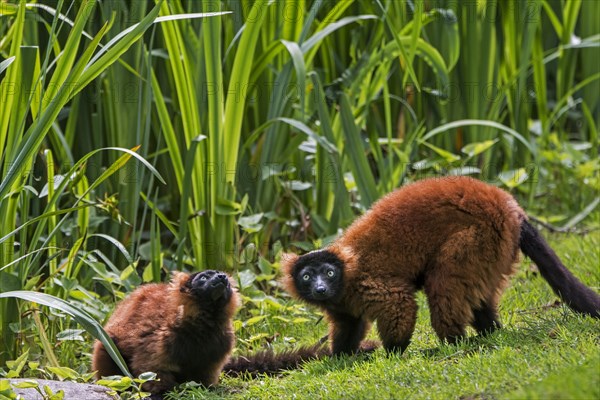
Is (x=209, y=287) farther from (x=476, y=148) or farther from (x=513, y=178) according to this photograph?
(x=513, y=178)

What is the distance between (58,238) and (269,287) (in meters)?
1.47

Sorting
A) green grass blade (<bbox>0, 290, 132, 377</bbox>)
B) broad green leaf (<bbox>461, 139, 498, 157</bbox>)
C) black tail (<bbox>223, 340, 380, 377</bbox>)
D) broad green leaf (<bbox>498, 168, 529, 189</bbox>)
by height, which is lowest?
A: black tail (<bbox>223, 340, 380, 377</bbox>)

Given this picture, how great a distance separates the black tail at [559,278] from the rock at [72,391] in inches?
87.9

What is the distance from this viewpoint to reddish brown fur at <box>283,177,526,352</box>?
4.75 m

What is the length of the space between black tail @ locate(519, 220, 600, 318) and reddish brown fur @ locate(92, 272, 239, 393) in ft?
5.21

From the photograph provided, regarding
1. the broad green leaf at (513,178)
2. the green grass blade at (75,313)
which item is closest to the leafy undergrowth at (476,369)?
the green grass blade at (75,313)

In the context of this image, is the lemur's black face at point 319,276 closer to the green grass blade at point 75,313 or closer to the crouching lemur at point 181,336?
the crouching lemur at point 181,336

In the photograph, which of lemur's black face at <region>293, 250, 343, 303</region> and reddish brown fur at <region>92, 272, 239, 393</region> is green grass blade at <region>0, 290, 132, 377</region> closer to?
reddish brown fur at <region>92, 272, 239, 393</region>

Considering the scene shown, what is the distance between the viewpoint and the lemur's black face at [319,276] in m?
5.00

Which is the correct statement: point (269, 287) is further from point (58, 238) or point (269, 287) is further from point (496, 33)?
point (496, 33)

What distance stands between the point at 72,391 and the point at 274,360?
115 centimetres

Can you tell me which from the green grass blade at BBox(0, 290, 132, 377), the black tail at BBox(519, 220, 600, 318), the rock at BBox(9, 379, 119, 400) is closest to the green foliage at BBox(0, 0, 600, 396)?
the rock at BBox(9, 379, 119, 400)

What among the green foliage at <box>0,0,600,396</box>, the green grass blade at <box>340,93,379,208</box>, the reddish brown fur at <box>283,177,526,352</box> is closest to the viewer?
the reddish brown fur at <box>283,177,526,352</box>

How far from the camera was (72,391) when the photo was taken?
181 inches
